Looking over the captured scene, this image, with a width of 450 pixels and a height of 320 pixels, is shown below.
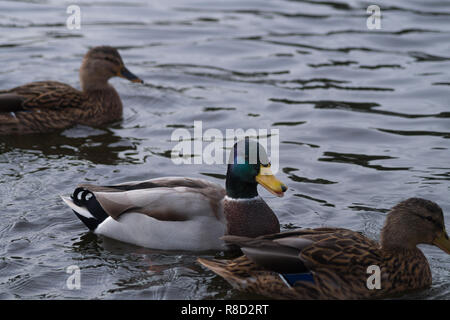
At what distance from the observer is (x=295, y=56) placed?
43.5 feet

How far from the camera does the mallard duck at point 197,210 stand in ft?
21.9

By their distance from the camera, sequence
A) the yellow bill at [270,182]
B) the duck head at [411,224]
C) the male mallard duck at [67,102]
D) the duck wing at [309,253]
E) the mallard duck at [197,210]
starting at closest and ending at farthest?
→ the duck wing at [309,253]
the duck head at [411,224]
the yellow bill at [270,182]
the mallard duck at [197,210]
the male mallard duck at [67,102]

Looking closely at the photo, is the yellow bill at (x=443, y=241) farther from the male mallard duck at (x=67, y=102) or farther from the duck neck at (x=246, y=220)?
the male mallard duck at (x=67, y=102)

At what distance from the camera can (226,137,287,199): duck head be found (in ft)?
21.6

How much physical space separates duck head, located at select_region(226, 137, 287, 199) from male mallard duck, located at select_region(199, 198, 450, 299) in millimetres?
785

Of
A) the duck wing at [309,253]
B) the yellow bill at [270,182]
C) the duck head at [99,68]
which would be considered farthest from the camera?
the duck head at [99,68]

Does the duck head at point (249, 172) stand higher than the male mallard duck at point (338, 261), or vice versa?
the duck head at point (249, 172)

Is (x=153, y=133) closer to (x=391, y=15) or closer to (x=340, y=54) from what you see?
(x=340, y=54)

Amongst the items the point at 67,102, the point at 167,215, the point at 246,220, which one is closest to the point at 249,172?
the point at 246,220

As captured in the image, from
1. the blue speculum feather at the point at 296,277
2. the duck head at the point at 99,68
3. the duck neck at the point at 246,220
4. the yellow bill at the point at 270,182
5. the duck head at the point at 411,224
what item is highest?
the duck head at the point at 99,68

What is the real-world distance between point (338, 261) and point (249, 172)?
4.41ft

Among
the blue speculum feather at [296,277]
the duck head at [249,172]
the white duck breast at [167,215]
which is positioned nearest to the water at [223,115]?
the white duck breast at [167,215]

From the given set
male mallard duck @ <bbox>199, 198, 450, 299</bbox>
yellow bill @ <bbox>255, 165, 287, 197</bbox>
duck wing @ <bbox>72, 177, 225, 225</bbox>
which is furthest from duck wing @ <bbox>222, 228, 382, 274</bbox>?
duck wing @ <bbox>72, 177, 225, 225</bbox>
